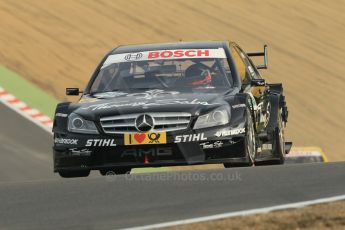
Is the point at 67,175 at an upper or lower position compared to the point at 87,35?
upper

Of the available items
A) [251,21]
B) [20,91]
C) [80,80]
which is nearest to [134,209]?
[20,91]

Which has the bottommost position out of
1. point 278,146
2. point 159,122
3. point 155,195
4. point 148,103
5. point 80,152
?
point 278,146

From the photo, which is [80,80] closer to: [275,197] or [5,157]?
[5,157]

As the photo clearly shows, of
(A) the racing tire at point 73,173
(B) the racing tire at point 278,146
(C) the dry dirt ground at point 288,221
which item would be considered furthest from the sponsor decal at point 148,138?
(C) the dry dirt ground at point 288,221

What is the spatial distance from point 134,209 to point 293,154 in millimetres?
12052

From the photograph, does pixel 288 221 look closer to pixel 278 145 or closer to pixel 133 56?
pixel 133 56

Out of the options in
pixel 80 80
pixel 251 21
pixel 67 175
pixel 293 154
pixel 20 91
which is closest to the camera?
pixel 67 175

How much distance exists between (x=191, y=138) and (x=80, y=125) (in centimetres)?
112

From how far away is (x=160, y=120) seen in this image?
1088 centimetres

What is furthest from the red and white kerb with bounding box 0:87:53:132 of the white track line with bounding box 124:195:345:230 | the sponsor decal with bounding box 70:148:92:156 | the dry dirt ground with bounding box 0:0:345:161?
the white track line with bounding box 124:195:345:230

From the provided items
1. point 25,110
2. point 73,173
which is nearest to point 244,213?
point 73,173

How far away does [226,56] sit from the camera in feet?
41.4

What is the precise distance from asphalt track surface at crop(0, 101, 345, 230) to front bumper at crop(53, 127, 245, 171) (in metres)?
0.61

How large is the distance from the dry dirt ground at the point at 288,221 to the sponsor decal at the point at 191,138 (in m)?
3.69
